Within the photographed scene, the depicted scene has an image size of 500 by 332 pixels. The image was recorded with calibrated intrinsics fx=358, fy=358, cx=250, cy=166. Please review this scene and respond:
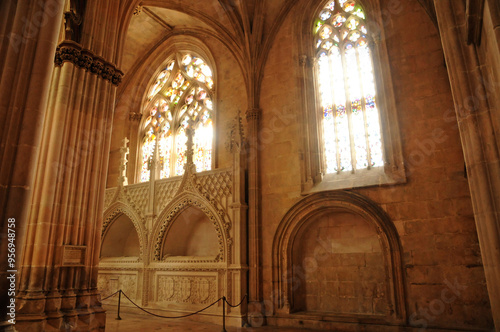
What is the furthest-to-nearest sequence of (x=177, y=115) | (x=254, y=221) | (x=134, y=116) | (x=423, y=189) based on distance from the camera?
1. (x=134, y=116)
2. (x=177, y=115)
3. (x=254, y=221)
4. (x=423, y=189)

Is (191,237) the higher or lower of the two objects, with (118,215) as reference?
lower

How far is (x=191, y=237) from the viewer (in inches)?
438

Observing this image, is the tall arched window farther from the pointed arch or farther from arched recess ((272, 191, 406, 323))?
arched recess ((272, 191, 406, 323))

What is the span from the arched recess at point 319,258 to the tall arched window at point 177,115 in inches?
156

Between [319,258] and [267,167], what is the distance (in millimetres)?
2747

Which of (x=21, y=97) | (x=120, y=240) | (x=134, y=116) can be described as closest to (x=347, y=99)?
(x=21, y=97)

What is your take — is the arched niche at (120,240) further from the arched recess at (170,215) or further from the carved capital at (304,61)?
the carved capital at (304,61)

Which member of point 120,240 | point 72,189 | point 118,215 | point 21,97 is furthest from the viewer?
point 120,240

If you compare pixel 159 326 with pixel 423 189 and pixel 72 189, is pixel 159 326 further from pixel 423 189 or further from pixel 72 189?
pixel 423 189

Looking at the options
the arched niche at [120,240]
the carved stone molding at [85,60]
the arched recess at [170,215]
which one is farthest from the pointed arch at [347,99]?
the arched niche at [120,240]

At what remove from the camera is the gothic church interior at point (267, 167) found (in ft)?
14.0

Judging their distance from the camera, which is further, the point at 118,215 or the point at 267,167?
the point at 118,215

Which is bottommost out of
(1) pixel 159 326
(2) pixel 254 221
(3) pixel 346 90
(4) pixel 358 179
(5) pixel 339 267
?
(1) pixel 159 326

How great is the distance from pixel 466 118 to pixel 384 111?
4193mm
